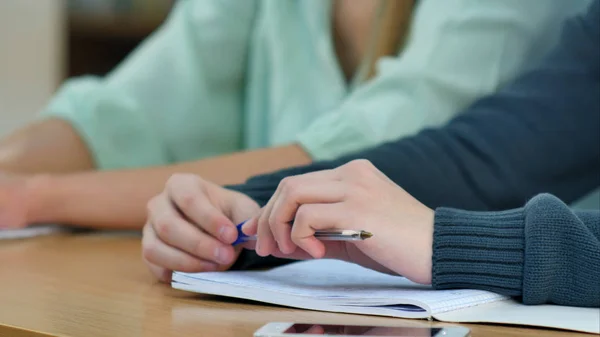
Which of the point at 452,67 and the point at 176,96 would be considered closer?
the point at 452,67

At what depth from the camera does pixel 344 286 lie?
23.4 inches

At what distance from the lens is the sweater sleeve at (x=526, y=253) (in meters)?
0.55

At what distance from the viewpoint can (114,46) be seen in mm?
2572

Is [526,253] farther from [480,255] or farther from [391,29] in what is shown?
[391,29]

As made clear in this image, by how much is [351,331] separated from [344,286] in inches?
5.2

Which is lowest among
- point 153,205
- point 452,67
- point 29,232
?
point 29,232

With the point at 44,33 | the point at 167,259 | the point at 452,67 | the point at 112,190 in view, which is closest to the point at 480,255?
the point at 167,259

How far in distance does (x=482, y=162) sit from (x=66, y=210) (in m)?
0.48

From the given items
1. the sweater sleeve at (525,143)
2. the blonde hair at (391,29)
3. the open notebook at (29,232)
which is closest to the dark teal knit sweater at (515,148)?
the sweater sleeve at (525,143)

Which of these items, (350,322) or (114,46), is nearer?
(350,322)

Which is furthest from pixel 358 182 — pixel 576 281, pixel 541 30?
pixel 541 30

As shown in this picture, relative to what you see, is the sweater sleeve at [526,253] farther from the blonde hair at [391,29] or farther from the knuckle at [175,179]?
the blonde hair at [391,29]

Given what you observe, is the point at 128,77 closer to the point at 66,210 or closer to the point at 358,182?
the point at 66,210

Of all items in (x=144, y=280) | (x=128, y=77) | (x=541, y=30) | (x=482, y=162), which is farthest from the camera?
(x=128, y=77)
